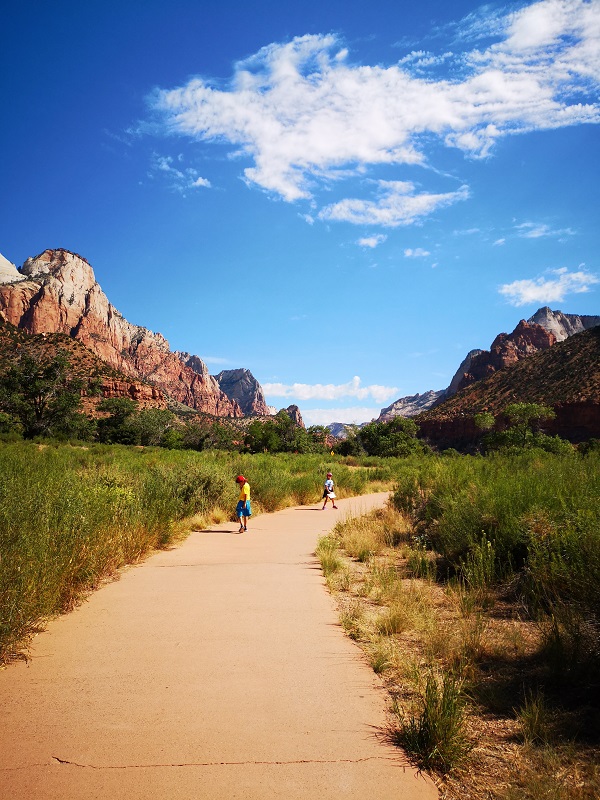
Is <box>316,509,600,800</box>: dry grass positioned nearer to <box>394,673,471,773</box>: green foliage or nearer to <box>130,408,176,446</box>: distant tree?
<box>394,673,471,773</box>: green foliage

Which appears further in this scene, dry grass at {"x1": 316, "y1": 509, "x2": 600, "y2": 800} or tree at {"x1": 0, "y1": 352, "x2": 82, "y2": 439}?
tree at {"x1": 0, "y1": 352, "x2": 82, "y2": 439}

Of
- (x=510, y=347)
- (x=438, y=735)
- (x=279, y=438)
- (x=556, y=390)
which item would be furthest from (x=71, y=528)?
(x=510, y=347)

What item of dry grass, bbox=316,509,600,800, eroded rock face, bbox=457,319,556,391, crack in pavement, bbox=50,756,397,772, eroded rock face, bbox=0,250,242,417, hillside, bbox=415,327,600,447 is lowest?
dry grass, bbox=316,509,600,800

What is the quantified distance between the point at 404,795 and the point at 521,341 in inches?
7609

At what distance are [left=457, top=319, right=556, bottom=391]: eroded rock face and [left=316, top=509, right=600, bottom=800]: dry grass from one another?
170 meters

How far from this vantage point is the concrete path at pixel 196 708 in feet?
8.71

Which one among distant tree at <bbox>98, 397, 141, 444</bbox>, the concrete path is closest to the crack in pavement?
the concrete path

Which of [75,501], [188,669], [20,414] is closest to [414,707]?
[188,669]

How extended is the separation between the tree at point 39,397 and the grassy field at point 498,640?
175 ft

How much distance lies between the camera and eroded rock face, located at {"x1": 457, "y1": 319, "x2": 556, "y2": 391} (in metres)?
167

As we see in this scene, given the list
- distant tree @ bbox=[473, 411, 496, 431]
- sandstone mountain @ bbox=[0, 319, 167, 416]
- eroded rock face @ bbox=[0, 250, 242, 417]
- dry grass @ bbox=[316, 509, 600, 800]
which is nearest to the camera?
dry grass @ bbox=[316, 509, 600, 800]

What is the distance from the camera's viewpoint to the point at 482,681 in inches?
158

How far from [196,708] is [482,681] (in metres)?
2.39

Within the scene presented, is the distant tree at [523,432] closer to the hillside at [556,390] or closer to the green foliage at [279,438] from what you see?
the hillside at [556,390]
